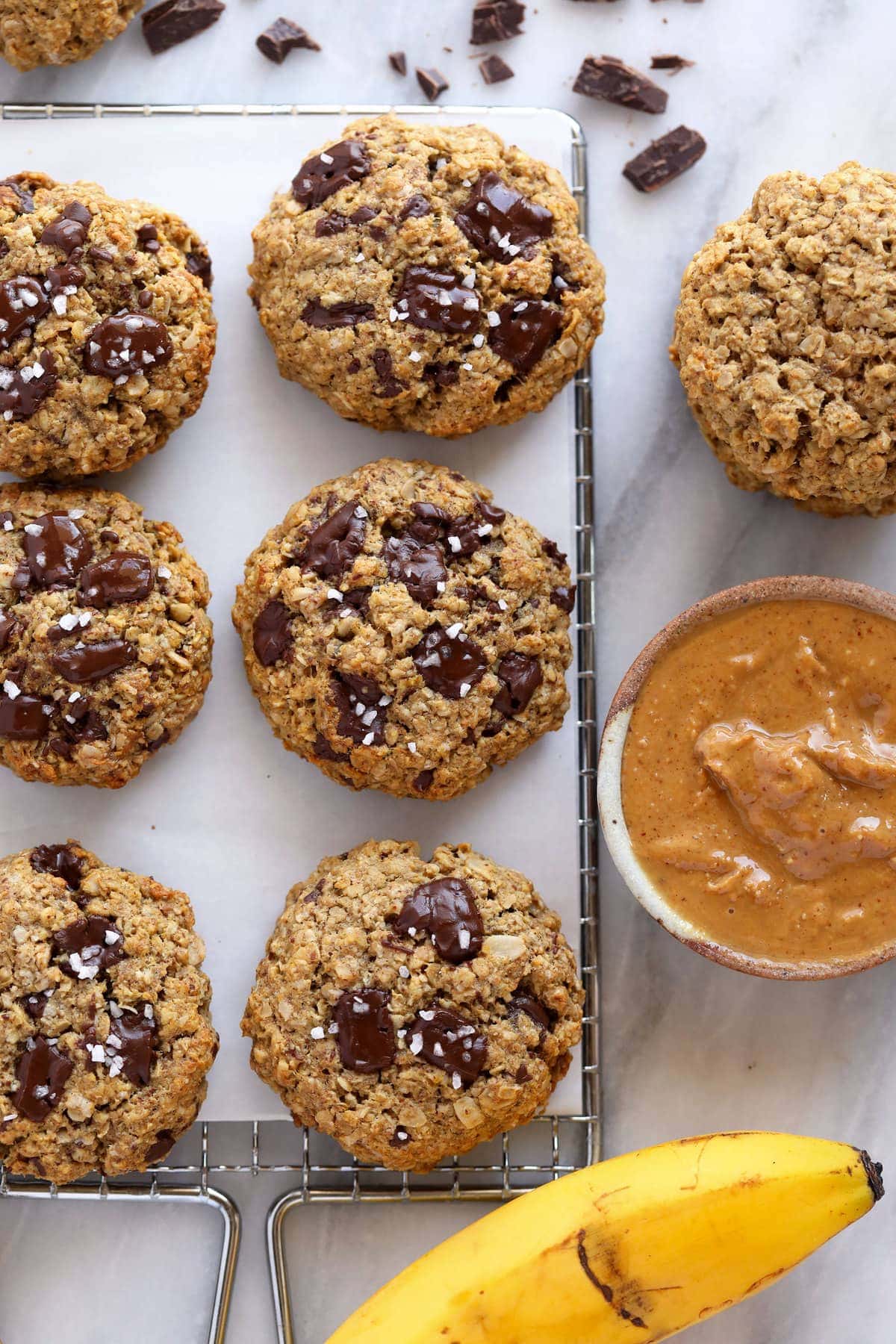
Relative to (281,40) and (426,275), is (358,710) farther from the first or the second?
(281,40)

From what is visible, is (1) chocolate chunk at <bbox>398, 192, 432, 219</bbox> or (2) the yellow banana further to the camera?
(1) chocolate chunk at <bbox>398, 192, 432, 219</bbox>

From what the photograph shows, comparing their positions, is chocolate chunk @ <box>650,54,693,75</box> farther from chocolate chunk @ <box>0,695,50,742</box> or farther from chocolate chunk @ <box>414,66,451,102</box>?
chocolate chunk @ <box>0,695,50,742</box>

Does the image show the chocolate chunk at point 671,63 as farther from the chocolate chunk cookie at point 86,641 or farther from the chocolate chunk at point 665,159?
the chocolate chunk cookie at point 86,641

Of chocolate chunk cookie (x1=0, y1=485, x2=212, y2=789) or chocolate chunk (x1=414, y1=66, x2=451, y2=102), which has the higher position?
chocolate chunk (x1=414, y1=66, x2=451, y2=102)

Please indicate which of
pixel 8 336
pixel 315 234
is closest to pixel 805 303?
pixel 315 234

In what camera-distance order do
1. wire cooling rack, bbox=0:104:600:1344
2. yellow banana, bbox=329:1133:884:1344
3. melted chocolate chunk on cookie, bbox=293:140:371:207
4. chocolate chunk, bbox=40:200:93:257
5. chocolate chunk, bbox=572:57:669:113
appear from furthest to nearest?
chocolate chunk, bbox=572:57:669:113
wire cooling rack, bbox=0:104:600:1344
melted chocolate chunk on cookie, bbox=293:140:371:207
chocolate chunk, bbox=40:200:93:257
yellow banana, bbox=329:1133:884:1344

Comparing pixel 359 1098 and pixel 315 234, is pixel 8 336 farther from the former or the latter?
pixel 359 1098

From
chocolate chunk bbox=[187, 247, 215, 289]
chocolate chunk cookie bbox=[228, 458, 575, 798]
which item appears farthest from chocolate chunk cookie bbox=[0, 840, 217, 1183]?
chocolate chunk bbox=[187, 247, 215, 289]
